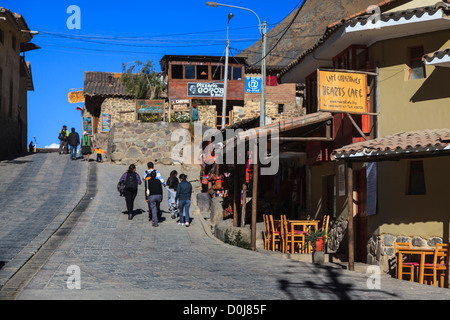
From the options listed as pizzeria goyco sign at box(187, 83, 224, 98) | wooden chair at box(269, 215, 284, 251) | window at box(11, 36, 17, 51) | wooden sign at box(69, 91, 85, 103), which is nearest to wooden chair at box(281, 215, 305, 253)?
wooden chair at box(269, 215, 284, 251)

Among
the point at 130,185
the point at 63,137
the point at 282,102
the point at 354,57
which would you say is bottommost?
the point at 130,185

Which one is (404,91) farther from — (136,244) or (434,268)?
(136,244)

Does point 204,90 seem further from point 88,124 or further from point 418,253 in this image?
point 418,253

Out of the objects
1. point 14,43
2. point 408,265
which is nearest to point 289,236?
point 408,265

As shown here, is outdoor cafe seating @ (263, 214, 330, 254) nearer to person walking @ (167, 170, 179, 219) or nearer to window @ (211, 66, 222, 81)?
person walking @ (167, 170, 179, 219)

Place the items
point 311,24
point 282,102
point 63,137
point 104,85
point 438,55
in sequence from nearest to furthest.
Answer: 1. point 438,55
2. point 63,137
3. point 104,85
4. point 282,102
5. point 311,24

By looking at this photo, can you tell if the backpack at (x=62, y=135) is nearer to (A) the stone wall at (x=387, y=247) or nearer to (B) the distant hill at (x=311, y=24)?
(A) the stone wall at (x=387, y=247)

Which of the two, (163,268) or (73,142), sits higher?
(73,142)

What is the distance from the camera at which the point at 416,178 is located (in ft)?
44.8

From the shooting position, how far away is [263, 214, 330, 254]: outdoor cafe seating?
50.6ft

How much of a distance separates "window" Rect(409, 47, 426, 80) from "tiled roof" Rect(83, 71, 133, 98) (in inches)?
1263

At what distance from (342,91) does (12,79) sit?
26.1 m

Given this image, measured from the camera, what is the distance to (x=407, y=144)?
11617mm
